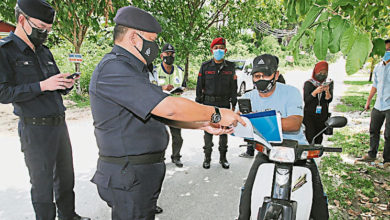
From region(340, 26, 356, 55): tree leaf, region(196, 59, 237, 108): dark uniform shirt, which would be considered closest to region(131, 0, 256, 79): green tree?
region(196, 59, 237, 108): dark uniform shirt

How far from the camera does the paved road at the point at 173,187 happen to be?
312 centimetres

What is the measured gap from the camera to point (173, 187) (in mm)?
3783

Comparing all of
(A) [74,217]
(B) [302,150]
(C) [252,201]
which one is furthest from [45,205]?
(B) [302,150]

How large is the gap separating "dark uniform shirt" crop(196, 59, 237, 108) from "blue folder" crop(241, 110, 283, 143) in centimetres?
264

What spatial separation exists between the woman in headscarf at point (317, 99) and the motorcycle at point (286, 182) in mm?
2173

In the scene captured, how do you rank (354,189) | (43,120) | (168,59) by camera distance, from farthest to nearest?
1. (168,59)
2. (354,189)
3. (43,120)

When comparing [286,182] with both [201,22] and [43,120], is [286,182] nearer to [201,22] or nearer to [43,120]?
[43,120]

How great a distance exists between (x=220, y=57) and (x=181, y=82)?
0.85m

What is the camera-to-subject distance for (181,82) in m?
4.71

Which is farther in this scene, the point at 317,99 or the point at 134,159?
the point at 317,99

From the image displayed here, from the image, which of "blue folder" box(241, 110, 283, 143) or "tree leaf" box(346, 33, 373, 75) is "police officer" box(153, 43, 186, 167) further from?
"tree leaf" box(346, 33, 373, 75)

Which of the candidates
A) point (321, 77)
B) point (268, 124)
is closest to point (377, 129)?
point (321, 77)

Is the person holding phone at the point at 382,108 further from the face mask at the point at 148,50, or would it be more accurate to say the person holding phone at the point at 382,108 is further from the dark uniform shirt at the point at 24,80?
the dark uniform shirt at the point at 24,80

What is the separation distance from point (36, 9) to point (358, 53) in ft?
8.45
